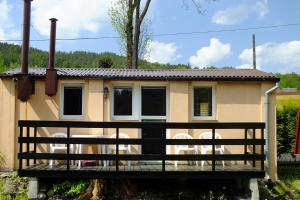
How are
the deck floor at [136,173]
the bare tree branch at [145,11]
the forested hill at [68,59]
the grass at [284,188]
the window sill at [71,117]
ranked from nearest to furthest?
1. the deck floor at [136,173]
2. the grass at [284,188]
3. the window sill at [71,117]
4. the bare tree branch at [145,11]
5. the forested hill at [68,59]

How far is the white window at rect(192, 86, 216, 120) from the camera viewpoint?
34.9 feet

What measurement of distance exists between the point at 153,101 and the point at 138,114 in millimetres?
570

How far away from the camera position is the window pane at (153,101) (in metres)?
10.7

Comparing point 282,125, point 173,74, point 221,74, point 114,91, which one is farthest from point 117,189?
point 282,125

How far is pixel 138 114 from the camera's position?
10.6 meters

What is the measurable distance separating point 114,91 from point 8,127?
3085 millimetres

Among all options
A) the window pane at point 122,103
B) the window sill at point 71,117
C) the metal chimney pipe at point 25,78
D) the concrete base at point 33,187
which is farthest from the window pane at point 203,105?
the concrete base at point 33,187

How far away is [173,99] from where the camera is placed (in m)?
10.4

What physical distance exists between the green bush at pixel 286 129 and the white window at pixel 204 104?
11.3ft

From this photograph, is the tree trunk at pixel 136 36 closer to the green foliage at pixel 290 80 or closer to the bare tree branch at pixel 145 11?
the bare tree branch at pixel 145 11

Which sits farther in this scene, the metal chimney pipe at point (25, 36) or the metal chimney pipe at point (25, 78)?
the metal chimney pipe at point (25, 36)

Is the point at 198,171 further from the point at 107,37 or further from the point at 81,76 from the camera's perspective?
the point at 107,37

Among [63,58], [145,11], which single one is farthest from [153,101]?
[63,58]

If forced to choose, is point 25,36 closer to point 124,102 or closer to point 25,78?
point 25,78
